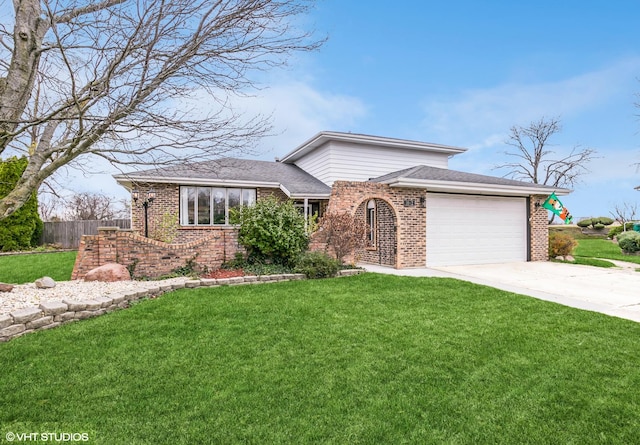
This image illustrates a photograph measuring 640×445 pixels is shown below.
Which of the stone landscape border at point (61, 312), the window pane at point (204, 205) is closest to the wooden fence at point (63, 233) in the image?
the window pane at point (204, 205)

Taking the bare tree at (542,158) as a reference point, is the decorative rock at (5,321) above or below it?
below

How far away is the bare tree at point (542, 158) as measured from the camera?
27091 mm

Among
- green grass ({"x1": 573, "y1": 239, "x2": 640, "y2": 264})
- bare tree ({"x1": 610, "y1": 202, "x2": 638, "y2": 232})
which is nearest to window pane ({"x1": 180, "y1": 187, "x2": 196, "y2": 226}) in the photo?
green grass ({"x1": 573, "y1": 239, "x2": 640, "y2": 264})

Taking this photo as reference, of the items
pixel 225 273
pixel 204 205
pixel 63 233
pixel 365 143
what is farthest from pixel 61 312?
pixel 63 233

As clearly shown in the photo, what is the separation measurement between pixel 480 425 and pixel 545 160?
105 ft

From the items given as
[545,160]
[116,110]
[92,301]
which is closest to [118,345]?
[92,301]

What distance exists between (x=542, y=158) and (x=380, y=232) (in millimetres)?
23949

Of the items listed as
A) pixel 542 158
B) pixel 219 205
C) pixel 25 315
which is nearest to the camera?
pixel 25 315

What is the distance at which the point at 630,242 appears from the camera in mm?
15547

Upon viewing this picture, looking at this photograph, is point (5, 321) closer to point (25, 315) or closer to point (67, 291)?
point (25, 315)

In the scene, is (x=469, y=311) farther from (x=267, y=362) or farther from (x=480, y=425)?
(x=267, y=362)

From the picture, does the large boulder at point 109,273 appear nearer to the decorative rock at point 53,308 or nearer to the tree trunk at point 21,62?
the decorative rock at point 53,308

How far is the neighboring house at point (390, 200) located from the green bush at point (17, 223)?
756 centimetres

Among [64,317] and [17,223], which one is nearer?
[64,317]
